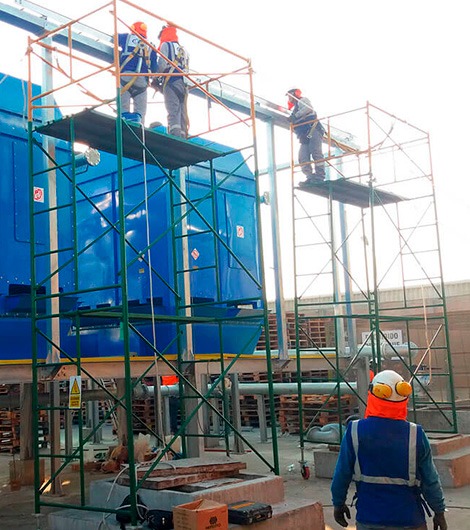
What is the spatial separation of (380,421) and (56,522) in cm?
395

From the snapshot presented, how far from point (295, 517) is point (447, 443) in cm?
462

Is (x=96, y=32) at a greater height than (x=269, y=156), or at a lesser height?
greater

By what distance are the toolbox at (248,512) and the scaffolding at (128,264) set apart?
0.90m

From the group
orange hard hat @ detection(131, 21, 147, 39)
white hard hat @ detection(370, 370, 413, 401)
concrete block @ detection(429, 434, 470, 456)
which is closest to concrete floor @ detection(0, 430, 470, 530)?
concrete block @ detection(429, 434, 470, 456)

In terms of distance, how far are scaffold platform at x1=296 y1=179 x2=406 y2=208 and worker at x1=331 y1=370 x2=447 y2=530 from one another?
23.6 ft

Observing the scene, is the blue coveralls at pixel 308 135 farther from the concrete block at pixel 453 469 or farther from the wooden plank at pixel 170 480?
the wooden plank at pixel 170 480

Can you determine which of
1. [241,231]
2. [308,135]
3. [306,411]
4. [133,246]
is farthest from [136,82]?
[306,411]

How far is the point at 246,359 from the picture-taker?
10359 millimetres

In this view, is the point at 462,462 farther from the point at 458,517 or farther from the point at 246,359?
the point at 246,359

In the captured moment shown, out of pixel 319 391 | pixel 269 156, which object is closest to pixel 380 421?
pixel 269 156

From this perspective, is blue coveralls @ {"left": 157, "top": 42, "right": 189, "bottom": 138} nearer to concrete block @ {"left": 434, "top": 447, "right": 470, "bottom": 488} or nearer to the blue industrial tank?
the blue industrial tank

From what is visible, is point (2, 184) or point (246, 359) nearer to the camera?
point (2, 184)

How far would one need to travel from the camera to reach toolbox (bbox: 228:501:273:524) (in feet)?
20.1

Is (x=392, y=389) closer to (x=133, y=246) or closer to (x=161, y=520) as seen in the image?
(x=161, y=520)
